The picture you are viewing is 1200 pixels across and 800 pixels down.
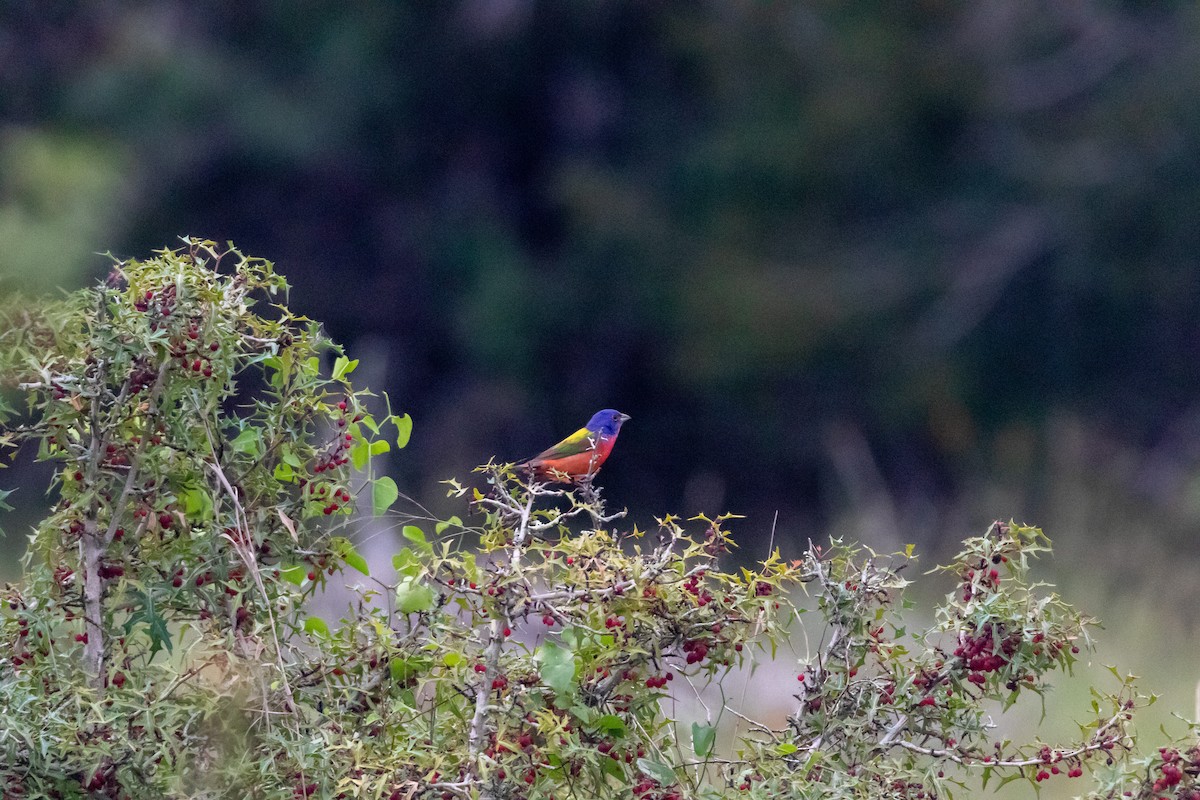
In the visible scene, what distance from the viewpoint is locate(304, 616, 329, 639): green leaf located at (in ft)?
6.01

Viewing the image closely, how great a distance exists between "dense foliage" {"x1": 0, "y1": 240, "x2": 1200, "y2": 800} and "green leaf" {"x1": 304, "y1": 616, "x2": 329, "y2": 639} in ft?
0.04

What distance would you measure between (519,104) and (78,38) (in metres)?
3.44

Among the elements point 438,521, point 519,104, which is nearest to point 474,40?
point 519,104

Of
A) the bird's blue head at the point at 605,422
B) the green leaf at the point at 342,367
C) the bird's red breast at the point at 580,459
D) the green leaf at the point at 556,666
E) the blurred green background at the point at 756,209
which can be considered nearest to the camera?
the green leaf at the point at 556,666

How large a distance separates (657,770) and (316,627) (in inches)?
19.4

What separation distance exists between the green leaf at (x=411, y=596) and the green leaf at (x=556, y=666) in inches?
Result: 6.2

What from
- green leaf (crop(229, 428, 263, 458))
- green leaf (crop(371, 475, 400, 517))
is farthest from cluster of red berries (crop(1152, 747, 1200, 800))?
Answer: green leaf (crop(229, 428, 263, 458))

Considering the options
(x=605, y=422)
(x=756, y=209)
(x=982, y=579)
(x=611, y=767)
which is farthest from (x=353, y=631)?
(x=756, y=209)

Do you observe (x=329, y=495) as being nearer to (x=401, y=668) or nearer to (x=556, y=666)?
(x=401, y=668)

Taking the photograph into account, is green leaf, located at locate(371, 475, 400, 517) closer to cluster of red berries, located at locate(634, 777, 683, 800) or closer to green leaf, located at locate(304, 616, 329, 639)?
green leaf, located at locate(304, 616, 329, 639)

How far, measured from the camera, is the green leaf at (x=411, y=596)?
1.64 m

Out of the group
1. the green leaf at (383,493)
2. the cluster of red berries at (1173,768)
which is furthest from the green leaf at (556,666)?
the cluster of red berries at (1173,768)

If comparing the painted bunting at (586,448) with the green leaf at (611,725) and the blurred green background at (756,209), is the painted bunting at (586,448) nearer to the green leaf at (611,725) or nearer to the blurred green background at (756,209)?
the green leaf at (611,725)

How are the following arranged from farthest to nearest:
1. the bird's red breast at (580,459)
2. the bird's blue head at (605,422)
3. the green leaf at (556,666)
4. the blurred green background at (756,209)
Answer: the blurred green background at (756,209) → the bird's blue head at (605,422) → the bird's red breast at (580,459) → the green leaf at (556,666)
